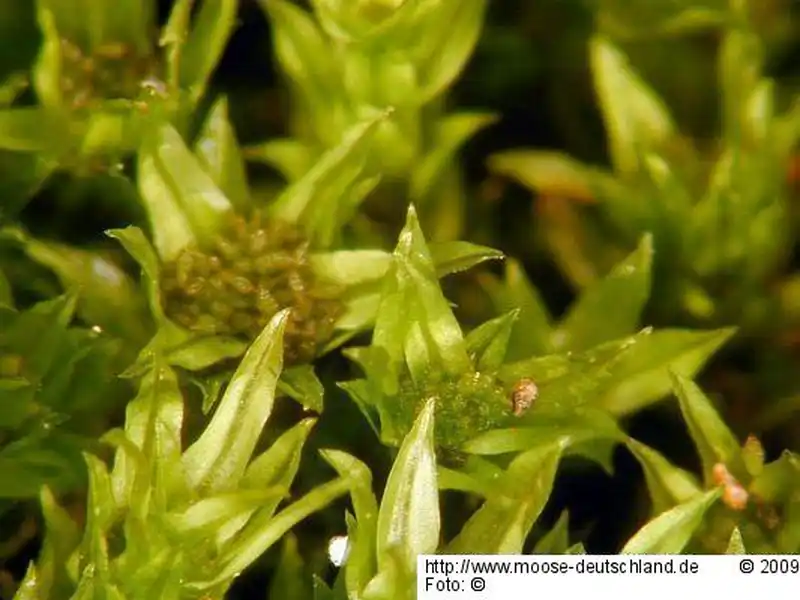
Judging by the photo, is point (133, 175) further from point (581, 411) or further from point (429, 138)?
point (581, 411)

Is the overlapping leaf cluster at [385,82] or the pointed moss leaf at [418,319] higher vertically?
the overlapping leaf cluster at [385,82]

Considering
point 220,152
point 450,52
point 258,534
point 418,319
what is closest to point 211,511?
point 258,534

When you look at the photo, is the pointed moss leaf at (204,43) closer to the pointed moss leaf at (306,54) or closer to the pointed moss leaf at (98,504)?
the pointed moss leaf at (306,54)

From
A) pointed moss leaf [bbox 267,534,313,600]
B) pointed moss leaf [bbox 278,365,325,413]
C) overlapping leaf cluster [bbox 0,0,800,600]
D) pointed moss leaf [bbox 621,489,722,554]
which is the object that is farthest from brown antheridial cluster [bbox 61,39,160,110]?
pointed moss leaf [bbox 621,489,722,554]

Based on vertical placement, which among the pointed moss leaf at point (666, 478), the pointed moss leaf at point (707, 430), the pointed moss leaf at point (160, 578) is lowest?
the pointed moss leaf at point (160, 578)

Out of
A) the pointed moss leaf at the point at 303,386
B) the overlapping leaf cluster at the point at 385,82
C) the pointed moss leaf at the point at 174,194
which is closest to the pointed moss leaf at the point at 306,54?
the overlapping leaf cluster at the point at 385,82

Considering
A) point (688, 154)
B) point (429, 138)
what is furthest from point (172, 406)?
point (688, 154)
